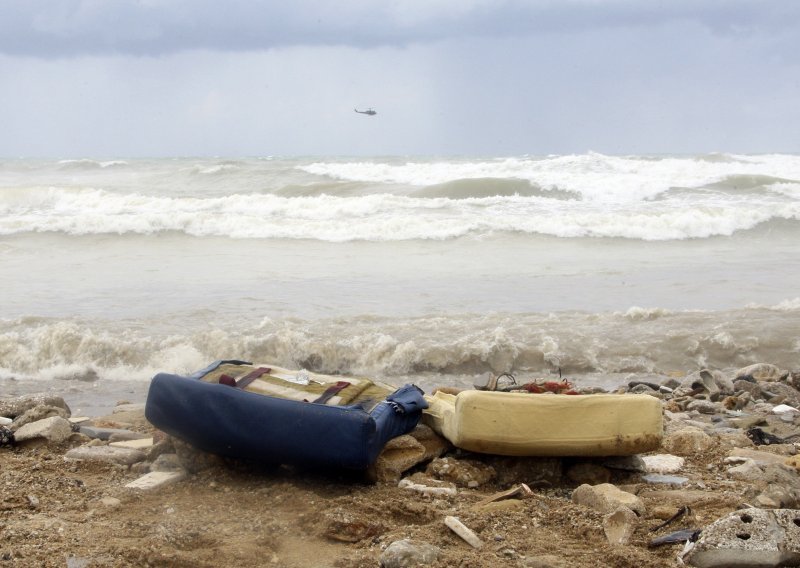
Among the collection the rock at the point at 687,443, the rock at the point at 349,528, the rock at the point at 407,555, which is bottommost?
the rock at the point at 687,443

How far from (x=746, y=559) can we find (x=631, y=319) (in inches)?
253

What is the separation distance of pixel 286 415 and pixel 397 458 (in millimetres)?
583

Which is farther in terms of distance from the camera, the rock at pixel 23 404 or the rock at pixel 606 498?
the rock at pixel 23 404

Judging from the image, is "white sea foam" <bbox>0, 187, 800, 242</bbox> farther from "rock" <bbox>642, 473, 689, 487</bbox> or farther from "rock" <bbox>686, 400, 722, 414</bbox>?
"rock" <bbox>642, 473, 689, 487</bbox>

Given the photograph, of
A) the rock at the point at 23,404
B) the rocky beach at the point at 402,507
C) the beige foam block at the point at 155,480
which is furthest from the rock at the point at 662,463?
the rock at the point at 23,404

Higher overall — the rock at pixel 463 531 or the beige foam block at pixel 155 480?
the rock at pixel 463 531

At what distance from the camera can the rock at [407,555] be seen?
3.14 m

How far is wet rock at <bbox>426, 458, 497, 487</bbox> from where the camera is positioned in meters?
4.17

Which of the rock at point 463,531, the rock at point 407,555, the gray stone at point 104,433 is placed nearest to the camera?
the rock at point 407,555

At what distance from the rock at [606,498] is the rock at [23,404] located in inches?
142

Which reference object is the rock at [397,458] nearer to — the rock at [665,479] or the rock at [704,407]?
the rock at [665,479]

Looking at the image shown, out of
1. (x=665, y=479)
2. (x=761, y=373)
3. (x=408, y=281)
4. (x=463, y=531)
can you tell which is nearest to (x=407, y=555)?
(x=463, y=531)

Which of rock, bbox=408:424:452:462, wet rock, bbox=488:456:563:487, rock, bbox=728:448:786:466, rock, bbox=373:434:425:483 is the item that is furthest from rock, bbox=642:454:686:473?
rock, bbox=373:434:425:483

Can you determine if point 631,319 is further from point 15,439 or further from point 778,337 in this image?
point 15,439
